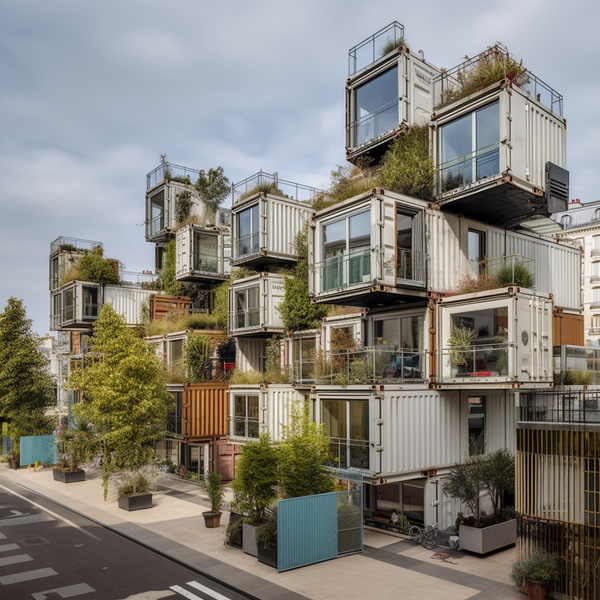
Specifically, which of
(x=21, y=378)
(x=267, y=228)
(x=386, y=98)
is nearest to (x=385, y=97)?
(x=386, y=98)

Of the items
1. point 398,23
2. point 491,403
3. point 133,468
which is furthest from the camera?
point 398,23

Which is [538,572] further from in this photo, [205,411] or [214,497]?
[205,411]

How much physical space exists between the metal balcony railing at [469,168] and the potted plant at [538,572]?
1063 centimetres

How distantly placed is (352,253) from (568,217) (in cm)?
5109

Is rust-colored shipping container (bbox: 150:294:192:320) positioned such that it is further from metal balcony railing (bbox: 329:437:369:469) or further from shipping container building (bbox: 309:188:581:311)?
metal balcony railing (bbox: 329:437:369:469)

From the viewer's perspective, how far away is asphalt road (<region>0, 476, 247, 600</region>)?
1323cm

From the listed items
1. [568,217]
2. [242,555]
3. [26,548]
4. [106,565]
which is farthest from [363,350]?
[568,217]

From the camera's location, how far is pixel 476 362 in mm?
17312

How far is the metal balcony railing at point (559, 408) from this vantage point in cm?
1222

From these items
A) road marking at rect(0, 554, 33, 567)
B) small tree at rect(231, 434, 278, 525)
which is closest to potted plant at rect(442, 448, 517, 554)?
small tree at rect(231, 434, 278, 525)

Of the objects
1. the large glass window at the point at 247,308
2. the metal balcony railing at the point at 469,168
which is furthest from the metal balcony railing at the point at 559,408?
the large glass window at the point at 247,308

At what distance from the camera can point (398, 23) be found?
24.1 m

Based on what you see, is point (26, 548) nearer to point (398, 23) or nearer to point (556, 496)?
point (556, 496)

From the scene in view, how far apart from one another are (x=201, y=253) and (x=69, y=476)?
1483cm
